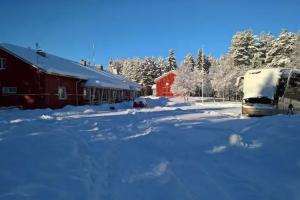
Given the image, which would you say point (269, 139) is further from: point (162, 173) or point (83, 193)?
point (83, 193)

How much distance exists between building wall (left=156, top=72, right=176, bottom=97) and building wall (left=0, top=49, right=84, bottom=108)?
181 feet

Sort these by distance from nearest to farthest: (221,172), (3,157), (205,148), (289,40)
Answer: (221,172) < (3,157) < (205,148) < (289,40)

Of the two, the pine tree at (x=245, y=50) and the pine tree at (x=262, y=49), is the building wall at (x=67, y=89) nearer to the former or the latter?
the pine tree at (x=262, y=49)

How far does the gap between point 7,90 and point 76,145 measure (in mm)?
26004

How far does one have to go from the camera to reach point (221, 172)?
6.41 metres

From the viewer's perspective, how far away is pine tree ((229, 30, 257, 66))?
6788 centimetres

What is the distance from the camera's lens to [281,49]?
59.1 metres

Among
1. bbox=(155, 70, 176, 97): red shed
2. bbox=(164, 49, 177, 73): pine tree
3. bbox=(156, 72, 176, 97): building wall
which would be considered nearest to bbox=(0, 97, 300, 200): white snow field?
bbox=(155, 70, 176, 97): red shed

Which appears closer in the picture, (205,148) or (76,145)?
(205,148)

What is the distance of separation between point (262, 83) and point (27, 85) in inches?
908

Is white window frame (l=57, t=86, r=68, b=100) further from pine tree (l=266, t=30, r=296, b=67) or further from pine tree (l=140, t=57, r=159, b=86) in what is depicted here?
pine tree (l=140, t=57, r=159, b=86)

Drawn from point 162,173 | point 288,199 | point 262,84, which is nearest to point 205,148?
point 162,173

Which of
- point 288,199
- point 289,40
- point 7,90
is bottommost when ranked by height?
point 288,199

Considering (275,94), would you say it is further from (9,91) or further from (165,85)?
(165,85)
